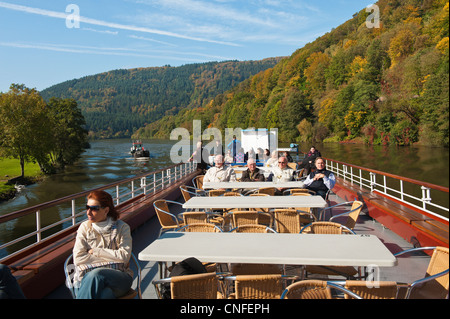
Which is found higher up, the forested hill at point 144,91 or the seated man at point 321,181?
the forested hill at point 144,91

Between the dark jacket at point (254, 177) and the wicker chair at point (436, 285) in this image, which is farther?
the dark jacket at point (254, 177)

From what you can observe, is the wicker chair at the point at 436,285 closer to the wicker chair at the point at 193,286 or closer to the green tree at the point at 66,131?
the wicker chair at the point at 193,286

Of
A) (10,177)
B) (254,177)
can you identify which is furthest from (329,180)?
(10,177)

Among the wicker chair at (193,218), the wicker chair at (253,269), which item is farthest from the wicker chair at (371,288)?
the wicker chair at (193,218)

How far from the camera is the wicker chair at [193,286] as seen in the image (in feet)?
6.20

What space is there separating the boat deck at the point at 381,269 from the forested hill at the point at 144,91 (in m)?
89.9

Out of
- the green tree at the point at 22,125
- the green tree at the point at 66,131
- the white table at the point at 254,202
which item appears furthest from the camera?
the green tree at the point at 66,131

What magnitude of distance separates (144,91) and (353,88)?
119 m

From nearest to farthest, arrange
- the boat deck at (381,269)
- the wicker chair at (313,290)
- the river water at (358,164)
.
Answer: the river water at (358,164) → the wicker chair at (313,290) → the boat deck at (381,269)

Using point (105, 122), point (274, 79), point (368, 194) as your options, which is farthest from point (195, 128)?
point (368, 194)

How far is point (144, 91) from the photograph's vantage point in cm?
15225

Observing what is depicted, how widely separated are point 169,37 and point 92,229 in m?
2.37

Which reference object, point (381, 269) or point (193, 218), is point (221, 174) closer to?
point (193, 218)
